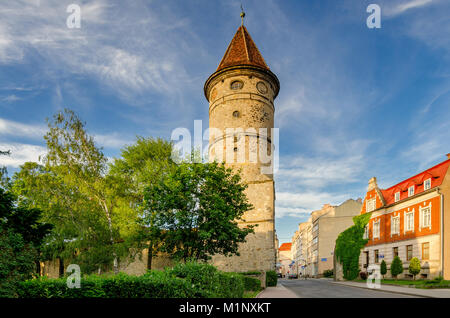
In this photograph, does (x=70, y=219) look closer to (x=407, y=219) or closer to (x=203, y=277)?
(x=203, y=277)

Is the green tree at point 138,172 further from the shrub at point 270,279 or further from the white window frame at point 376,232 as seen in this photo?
the white window frame at point 376,232

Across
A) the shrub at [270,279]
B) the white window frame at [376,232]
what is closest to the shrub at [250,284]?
the shrub at [270,279]

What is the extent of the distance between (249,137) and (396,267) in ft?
56.8

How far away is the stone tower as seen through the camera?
26.7 meters

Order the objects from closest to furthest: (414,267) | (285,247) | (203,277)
Result: (203,277) → (414,267) → (285,247)

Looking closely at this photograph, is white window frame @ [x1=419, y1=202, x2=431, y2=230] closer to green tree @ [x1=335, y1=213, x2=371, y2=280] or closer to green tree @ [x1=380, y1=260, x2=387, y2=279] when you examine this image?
green tree @ [x1=380, y1=260, x2=387, y2=279]

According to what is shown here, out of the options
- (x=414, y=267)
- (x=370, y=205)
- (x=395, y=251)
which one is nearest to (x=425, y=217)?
(x=414, y=267)

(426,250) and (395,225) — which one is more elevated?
(395,225)

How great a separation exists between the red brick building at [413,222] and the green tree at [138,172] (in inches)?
825

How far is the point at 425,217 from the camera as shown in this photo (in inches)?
998

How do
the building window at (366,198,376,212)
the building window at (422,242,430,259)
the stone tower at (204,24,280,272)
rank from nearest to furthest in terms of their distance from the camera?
1. the building window at (422,242,430,259)
2. the stone tower at (204,24,280,272)
3. the building window at (366,198,376,212)

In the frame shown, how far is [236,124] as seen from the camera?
2906 cm

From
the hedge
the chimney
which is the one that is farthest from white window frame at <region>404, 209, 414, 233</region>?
the hedge
